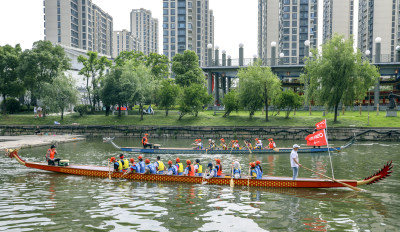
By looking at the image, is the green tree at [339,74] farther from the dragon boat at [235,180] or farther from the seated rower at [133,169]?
the seated rower at [133,169]

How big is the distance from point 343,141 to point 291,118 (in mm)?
11826

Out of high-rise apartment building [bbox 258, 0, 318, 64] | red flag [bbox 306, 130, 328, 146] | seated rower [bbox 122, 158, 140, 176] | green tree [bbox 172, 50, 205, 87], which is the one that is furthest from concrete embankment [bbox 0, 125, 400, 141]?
high-rise apartment building [bbox 258, 0, 318, 64]

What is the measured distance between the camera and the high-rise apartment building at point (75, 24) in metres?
126

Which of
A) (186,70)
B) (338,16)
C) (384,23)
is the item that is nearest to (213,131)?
(186,70)

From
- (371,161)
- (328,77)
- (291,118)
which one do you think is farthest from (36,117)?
(371,161)

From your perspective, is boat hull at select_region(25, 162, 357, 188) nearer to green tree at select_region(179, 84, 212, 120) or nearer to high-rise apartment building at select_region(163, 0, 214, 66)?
green tree at select_region(179, 84, 212, 120)

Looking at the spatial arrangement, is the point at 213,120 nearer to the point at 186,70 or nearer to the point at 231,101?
Answer: the point at 231,101

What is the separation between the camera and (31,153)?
3619cm

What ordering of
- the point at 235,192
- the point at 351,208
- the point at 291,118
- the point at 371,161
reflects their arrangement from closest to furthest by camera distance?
the point at 351,208 → the point at 235,192 → the point at 371,161 → the point at 291,118

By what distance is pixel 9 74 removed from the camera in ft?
219

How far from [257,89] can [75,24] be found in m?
104

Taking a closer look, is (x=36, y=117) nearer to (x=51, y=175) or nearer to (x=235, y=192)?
(x=51, y=175)

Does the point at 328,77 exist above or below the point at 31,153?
above

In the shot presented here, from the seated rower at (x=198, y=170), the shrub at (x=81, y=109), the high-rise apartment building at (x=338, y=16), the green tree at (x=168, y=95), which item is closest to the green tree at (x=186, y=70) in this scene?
the green tree at (x=168, y=95)
